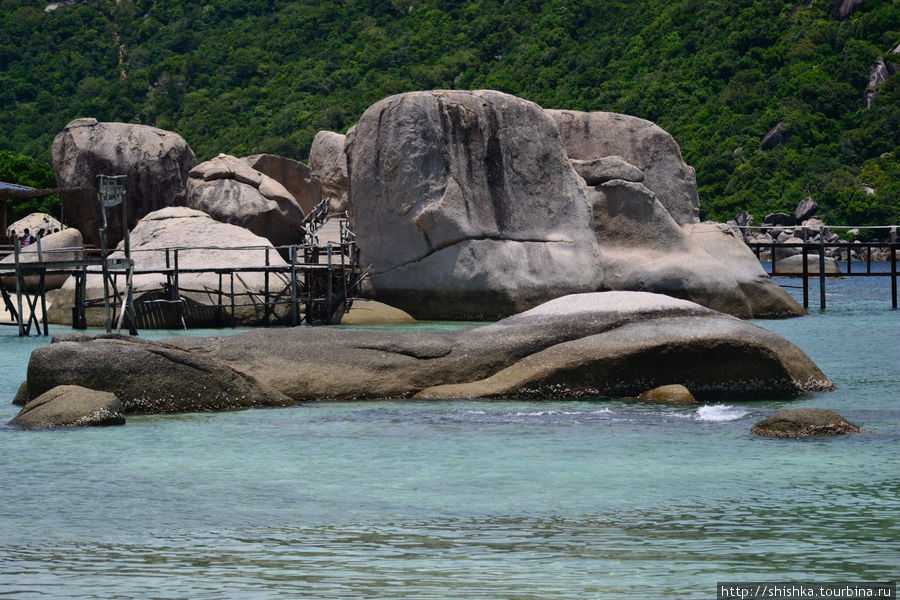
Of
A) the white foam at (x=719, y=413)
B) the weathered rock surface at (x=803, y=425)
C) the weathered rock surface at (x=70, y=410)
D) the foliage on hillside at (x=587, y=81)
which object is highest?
the foliage on hillside at (x=587, y=81)

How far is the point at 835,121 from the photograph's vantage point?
7950cm

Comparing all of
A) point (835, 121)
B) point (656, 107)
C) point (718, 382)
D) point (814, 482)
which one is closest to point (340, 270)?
point (718, 382)

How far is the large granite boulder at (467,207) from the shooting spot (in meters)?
29.8

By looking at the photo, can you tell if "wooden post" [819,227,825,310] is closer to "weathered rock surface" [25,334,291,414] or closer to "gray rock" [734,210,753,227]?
"weathered rock surface" [25,334,291,414]

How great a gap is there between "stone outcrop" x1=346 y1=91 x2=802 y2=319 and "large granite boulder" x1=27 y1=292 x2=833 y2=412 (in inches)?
555

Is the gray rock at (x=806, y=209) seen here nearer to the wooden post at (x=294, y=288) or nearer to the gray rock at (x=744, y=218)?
the gray rock at (x=744, y=218)

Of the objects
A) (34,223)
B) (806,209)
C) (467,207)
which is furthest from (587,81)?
(467,207)

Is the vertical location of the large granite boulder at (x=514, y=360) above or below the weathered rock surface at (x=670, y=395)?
above

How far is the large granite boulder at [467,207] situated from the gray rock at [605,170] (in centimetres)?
88

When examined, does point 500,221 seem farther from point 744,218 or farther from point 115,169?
point 744,218

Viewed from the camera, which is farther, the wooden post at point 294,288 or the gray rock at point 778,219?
the gray rock at point 778,219

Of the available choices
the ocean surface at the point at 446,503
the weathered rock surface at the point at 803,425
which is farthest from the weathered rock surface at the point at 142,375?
the weathered rock surface at the point at 803,425

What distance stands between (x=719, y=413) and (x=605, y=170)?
19.6 m

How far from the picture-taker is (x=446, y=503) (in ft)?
31.0
